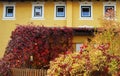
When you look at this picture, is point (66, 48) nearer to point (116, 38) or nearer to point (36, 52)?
point (36, 52)

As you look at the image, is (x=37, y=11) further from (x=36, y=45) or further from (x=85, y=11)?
(x=36, y=45)

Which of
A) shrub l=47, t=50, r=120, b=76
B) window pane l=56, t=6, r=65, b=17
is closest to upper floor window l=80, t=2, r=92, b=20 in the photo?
window pane l=56, t=6, r=65, b=17

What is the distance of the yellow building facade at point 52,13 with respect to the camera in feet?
123

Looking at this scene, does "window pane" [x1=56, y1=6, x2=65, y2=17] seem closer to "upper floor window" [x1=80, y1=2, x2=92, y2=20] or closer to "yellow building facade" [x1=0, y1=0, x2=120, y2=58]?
"yellow building facade" [x1=0, y1=0, x2=120, y2=58]

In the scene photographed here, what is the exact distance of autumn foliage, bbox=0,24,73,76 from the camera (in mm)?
24188

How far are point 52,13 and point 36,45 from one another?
42.0 ft

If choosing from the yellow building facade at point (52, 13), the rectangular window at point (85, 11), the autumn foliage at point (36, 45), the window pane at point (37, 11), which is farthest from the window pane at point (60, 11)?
the autumn foliage at point (36, 45)

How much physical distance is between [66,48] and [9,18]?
12961 mm

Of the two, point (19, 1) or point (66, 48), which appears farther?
point (19, 1)

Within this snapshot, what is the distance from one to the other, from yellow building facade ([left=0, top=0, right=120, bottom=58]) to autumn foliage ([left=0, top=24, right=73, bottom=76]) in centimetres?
1038

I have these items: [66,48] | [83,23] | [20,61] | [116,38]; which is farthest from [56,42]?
[83,23]

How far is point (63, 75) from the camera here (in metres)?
15.7

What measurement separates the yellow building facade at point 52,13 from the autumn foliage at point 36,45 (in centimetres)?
1038

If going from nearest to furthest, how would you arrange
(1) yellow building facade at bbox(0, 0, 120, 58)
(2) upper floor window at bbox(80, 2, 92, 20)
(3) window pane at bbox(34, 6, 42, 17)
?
(1) yellow building facade at bbox(0, 0, 120, 58)
(2) upper floor window at bbox(80, 2, 92, 20)
(3) window pane at bbox(34, 6, 42, 17)
